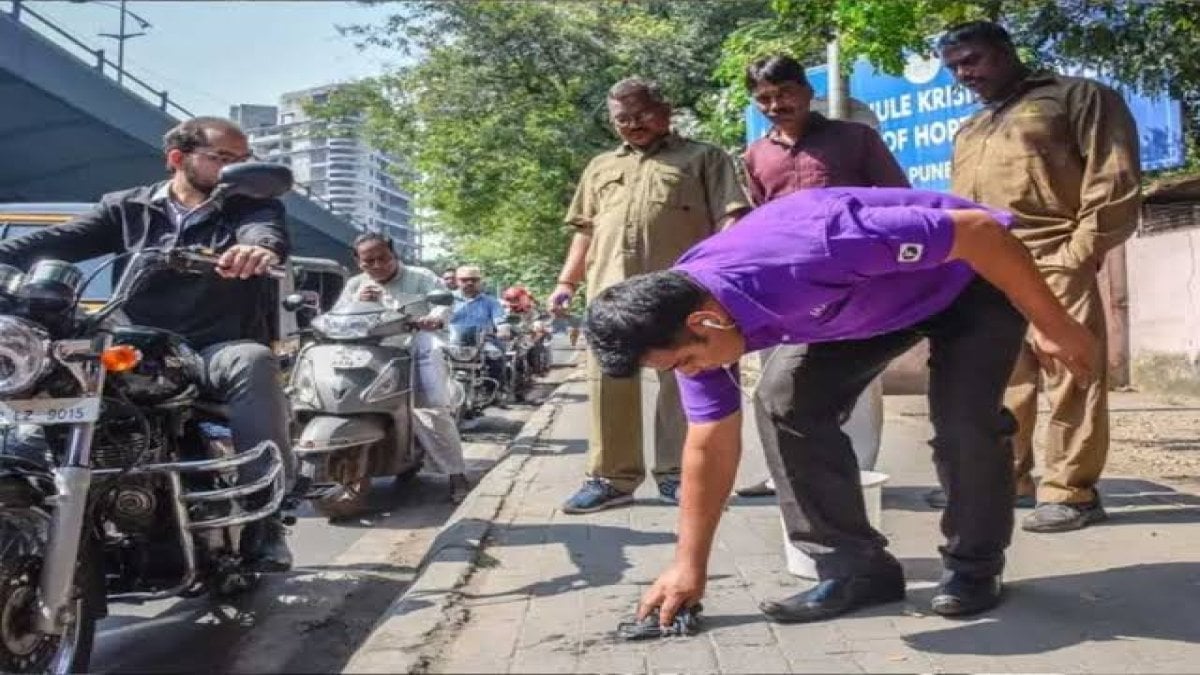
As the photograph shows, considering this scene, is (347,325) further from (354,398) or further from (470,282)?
(470,282)

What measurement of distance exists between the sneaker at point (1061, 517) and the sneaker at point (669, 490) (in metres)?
1.51

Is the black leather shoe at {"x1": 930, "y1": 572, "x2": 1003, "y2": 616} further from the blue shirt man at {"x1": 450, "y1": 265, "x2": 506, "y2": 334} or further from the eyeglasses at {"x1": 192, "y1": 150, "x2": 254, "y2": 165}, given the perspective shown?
the blue shirt man at {"x1": 450, "y1": 265, "x2": 506, "y2": 334}

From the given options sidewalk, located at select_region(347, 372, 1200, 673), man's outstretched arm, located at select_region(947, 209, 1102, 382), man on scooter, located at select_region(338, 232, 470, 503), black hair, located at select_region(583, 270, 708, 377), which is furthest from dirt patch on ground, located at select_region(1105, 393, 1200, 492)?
black hair, located at select_region(583, 270, 708, 377)

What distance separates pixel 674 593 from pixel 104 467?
1.74 metres

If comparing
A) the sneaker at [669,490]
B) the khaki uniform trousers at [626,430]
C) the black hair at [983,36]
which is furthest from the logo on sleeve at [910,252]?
the sneaker at [669,490]

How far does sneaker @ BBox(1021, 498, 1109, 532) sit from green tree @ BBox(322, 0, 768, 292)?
10.1m

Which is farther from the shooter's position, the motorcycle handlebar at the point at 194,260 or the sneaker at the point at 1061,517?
the sneaker at the point at 1061,517

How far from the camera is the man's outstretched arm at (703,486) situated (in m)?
2.98

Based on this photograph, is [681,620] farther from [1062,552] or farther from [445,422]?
[445,422]

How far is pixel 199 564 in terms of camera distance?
12.1ft

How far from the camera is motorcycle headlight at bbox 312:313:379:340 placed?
20.2 ft

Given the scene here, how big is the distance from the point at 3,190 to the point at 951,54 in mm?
20440

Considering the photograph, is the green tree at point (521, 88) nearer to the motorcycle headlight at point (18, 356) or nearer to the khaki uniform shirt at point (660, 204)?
the khaki uniform shirt at point (660, 204)

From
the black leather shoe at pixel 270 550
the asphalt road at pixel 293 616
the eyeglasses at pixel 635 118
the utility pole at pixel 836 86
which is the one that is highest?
the utility pole at pixel 836 86
